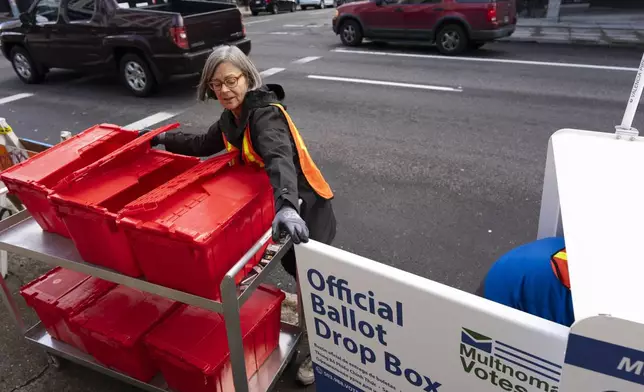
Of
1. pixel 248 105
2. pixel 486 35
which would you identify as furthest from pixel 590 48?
pixel 248 105

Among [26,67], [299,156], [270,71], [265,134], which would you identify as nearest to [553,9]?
[270,71]

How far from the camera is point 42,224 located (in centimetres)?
262

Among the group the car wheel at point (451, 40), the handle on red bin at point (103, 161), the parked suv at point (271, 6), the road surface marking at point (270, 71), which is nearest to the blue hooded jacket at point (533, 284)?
the handle on red bin at point (103, 161)

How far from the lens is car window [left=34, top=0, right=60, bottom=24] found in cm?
889

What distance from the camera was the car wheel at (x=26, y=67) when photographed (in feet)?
32.5

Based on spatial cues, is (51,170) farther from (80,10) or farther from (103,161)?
(80,10)

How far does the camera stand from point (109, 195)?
228cm

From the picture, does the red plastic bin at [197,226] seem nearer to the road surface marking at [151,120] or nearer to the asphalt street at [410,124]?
the asphalt street at [410,124]

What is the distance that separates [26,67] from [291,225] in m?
10.6

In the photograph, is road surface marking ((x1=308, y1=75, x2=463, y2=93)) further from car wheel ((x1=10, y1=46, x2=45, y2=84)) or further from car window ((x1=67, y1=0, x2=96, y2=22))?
car wheel ((x1=10, y1=46, x2=45, y2=84))

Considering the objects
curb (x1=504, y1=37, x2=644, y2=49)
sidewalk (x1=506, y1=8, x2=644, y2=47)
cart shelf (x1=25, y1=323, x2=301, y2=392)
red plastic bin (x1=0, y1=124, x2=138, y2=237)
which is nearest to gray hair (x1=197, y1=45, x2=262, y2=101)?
red plastic bin (x1=0, y1=124, x2=138, y2=237)

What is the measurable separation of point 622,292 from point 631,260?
0.16 meters

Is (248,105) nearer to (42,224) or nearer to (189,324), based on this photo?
(189,324)

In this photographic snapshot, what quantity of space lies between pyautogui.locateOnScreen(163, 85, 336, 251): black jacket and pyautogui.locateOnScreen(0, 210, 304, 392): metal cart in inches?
10.0
